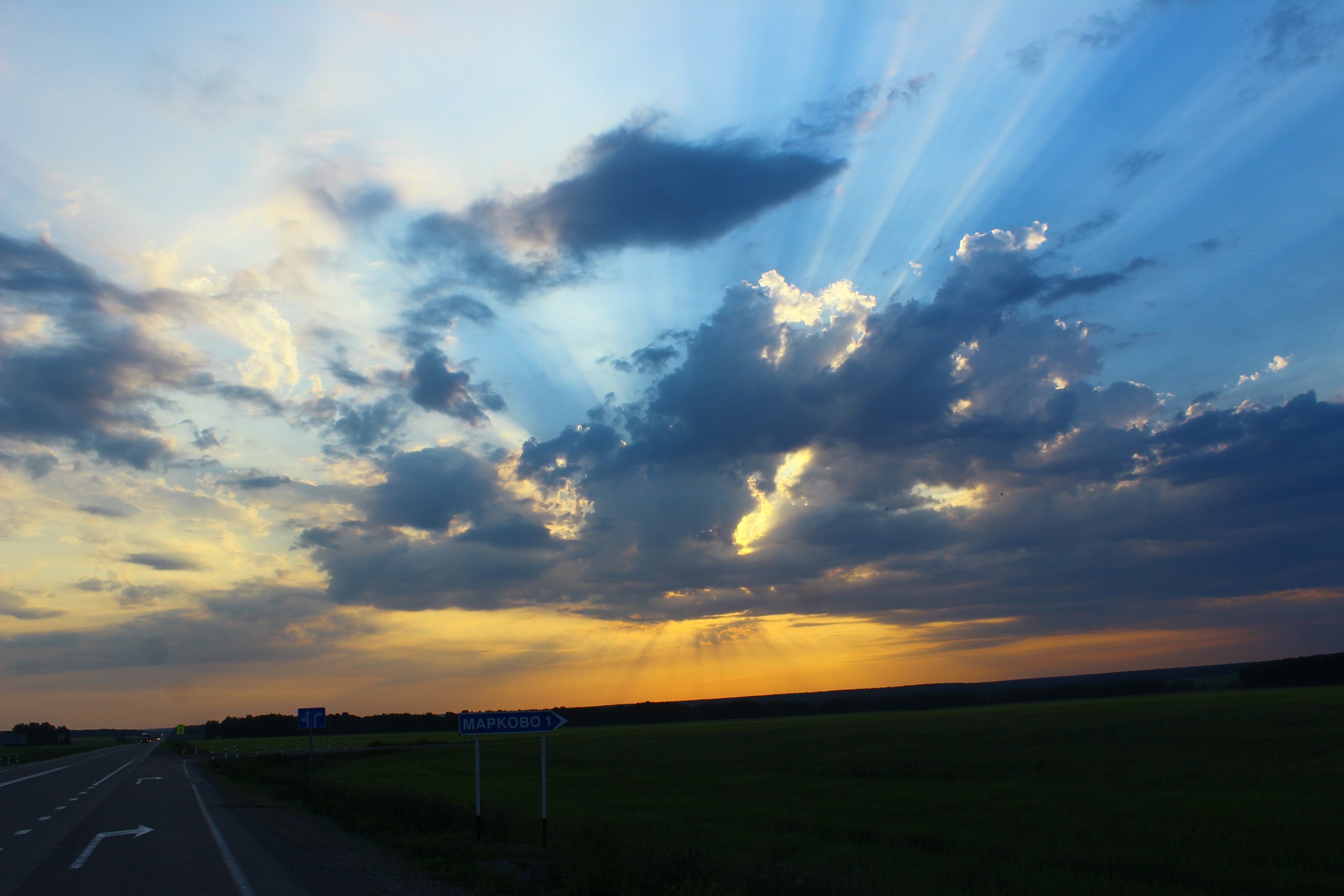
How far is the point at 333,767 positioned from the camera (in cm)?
5425

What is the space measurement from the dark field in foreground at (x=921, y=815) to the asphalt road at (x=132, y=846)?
2.75 m

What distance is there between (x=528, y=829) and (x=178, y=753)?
8508 cm

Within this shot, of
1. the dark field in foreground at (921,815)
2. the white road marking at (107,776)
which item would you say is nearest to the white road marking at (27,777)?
the white road marking at (107,776)


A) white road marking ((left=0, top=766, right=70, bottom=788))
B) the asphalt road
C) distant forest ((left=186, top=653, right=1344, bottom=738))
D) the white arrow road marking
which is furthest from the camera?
distant forest ((left=186, top=653, right=1344, bottom=738))

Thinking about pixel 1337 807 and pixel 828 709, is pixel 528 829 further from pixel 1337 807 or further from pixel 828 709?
pixel 828 709

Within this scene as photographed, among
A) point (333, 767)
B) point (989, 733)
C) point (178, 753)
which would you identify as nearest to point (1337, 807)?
point (989, 733)

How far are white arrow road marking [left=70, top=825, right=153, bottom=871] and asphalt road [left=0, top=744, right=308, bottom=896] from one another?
0.08ft

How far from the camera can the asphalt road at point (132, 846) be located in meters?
12.8

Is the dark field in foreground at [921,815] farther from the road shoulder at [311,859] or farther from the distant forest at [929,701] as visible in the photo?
the distant forest at [929,701]

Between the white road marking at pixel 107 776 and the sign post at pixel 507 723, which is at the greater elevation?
the sign post at pixel 507 723

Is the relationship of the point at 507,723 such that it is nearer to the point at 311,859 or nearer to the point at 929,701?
the point at 311,859

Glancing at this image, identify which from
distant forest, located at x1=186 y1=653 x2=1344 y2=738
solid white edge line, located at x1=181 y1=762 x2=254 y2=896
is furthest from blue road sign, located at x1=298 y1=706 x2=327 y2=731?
distant forest, located at x1=186 y1=653 x2=1344 y2=738

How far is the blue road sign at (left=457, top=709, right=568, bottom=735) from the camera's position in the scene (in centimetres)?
1758

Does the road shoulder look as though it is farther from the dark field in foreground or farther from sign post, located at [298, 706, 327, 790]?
sign post, located at [298, 706, 327, 790]
